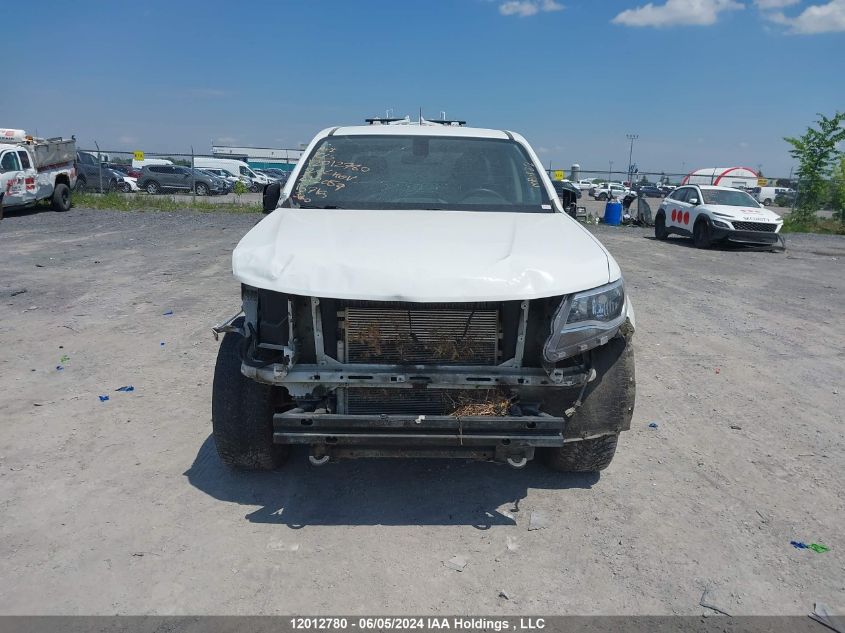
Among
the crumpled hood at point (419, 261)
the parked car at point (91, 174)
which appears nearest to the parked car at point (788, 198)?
the crumpled hood at point (419, 261)

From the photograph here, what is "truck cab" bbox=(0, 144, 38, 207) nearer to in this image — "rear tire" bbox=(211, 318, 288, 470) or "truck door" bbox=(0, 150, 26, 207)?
"truck door" bbox=(0, 150, 26, 207)

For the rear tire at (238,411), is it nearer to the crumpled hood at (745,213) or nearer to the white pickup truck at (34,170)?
the crumpled hood at (745,213)

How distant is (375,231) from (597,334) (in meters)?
1.35

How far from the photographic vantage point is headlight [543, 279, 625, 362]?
3105 mm

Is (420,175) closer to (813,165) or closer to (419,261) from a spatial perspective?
(419,261)

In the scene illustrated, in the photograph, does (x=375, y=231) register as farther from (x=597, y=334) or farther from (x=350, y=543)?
(x=350, y=543)

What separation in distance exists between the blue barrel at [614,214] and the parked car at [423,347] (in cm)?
2012

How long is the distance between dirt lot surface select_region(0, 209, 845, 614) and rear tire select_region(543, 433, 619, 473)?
12 cm

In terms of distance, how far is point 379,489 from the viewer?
377cm

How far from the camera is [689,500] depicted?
3.71 meters

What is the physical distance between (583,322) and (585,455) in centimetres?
96

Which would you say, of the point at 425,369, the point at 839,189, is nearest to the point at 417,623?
the point at 425,369

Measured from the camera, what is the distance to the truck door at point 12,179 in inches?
679

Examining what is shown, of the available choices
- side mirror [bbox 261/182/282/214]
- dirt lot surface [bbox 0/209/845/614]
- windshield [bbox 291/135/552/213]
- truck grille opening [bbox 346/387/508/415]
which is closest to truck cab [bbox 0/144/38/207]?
dirt lot surface [bbox 0/209/845/614]
